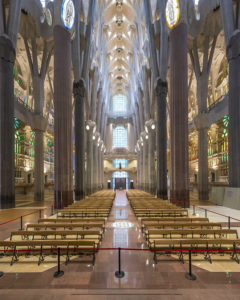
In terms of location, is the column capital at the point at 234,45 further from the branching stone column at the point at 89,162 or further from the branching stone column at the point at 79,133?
the branching stone column at the point at 89,162

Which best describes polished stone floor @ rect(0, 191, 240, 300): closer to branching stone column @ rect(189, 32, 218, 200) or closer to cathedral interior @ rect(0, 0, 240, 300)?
cathedral interior @ rect(0, 0, 240, 300)

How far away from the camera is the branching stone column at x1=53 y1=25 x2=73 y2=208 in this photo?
17.5 meters

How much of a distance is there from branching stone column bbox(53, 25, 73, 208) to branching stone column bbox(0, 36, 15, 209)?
3678mm

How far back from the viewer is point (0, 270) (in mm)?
5355

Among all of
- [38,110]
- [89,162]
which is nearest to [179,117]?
[38,110]

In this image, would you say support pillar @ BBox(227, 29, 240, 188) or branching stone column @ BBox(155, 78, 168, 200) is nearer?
support pillar @ BBox(227, 29, 240, 188)

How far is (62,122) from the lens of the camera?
17984 millimetres

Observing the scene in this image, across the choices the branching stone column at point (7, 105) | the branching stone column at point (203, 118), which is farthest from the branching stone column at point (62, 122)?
the branching stone column at point (203, 118)

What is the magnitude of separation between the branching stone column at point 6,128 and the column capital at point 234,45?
1844cm

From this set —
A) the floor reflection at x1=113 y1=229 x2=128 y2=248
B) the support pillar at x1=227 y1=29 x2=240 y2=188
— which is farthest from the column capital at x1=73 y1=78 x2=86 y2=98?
the floor reflection at x1=113 y1=229 x2=128 y2=248

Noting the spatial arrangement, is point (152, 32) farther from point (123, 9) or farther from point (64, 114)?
point (123, 9)

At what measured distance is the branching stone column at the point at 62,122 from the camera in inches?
690

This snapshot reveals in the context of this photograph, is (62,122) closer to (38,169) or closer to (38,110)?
(38,110)

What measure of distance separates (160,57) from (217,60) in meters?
12.2
